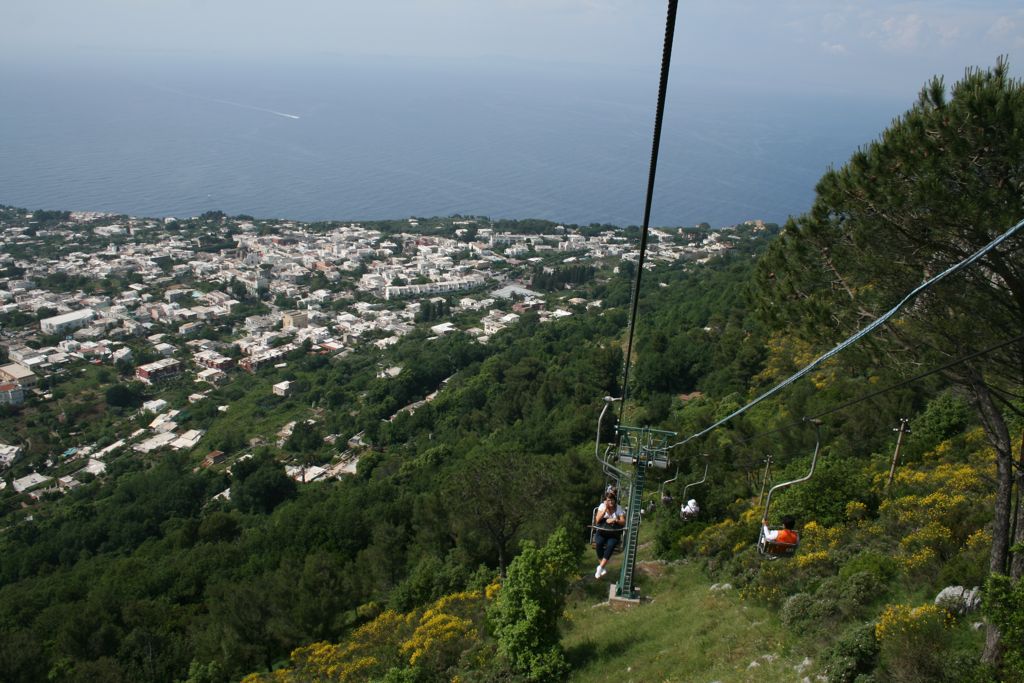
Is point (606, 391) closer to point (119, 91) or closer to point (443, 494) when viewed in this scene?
point (443, 494)

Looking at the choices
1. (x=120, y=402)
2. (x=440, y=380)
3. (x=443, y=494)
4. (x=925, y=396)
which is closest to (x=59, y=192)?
(x=120, y=402)

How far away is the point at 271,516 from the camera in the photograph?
732 inches

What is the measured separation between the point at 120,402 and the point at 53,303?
1352 cm

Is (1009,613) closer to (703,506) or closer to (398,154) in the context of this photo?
(703,506)

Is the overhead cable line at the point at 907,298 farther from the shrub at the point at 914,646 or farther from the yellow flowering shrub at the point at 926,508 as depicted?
the yellow flowering shrub at the point at 926,508

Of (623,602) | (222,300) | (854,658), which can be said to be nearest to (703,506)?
(623,602)

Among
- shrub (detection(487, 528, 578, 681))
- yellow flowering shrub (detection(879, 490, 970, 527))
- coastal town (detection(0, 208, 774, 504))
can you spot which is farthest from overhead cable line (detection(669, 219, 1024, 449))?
coastal town (detection(0, 208, 774, 504))

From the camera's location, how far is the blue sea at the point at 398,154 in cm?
6131

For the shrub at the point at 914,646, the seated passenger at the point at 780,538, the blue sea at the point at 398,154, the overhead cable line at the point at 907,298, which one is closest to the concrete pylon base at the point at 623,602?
the seated passenger at the point at 780,538

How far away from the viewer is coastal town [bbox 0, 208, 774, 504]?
25.6 meters

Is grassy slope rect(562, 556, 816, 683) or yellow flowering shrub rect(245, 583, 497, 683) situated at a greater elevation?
grassy slope rect(562, 556, 816, 683)

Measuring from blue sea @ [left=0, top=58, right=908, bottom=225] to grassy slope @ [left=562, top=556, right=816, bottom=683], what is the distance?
52564 millimetres

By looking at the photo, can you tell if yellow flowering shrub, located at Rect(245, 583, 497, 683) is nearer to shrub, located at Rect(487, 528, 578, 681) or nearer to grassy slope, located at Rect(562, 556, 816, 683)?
shrub, located at Rect(487, 528, 578, 681)

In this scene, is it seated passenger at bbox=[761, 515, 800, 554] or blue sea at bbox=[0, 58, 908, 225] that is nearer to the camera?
seated passenger at bbox=[761, 515, 800, 554]
